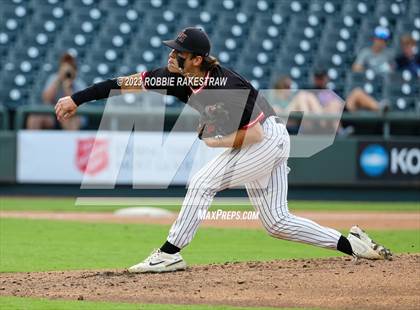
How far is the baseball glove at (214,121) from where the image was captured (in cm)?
700

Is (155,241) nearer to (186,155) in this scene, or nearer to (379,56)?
(186,155)

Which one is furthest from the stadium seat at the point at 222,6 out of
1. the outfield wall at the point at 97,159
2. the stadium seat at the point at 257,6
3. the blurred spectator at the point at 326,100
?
the outfield wall at the point at 97,159

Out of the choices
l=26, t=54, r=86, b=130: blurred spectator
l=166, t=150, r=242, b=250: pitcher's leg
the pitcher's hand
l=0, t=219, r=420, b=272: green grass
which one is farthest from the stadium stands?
l=166, t=150, r=242, b=250: pitcher's leg

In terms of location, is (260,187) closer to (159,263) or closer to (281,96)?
(159,263)

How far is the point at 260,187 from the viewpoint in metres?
7.28

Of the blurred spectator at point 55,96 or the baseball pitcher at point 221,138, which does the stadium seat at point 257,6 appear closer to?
the blurred spectator at point 55,96

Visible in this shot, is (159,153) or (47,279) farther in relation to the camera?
(159,153)

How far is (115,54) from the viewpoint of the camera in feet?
58.9

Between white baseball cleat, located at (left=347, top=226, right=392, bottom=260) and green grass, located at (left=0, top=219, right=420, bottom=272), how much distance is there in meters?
1.52

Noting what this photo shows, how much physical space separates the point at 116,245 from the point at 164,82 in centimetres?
318

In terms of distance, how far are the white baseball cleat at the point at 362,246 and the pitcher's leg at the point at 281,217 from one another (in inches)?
8.7

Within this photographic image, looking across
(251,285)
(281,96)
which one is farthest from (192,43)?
(281,96)

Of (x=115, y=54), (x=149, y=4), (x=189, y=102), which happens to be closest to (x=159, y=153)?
(x=115, y=54)

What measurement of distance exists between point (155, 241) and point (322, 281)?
3.55m
